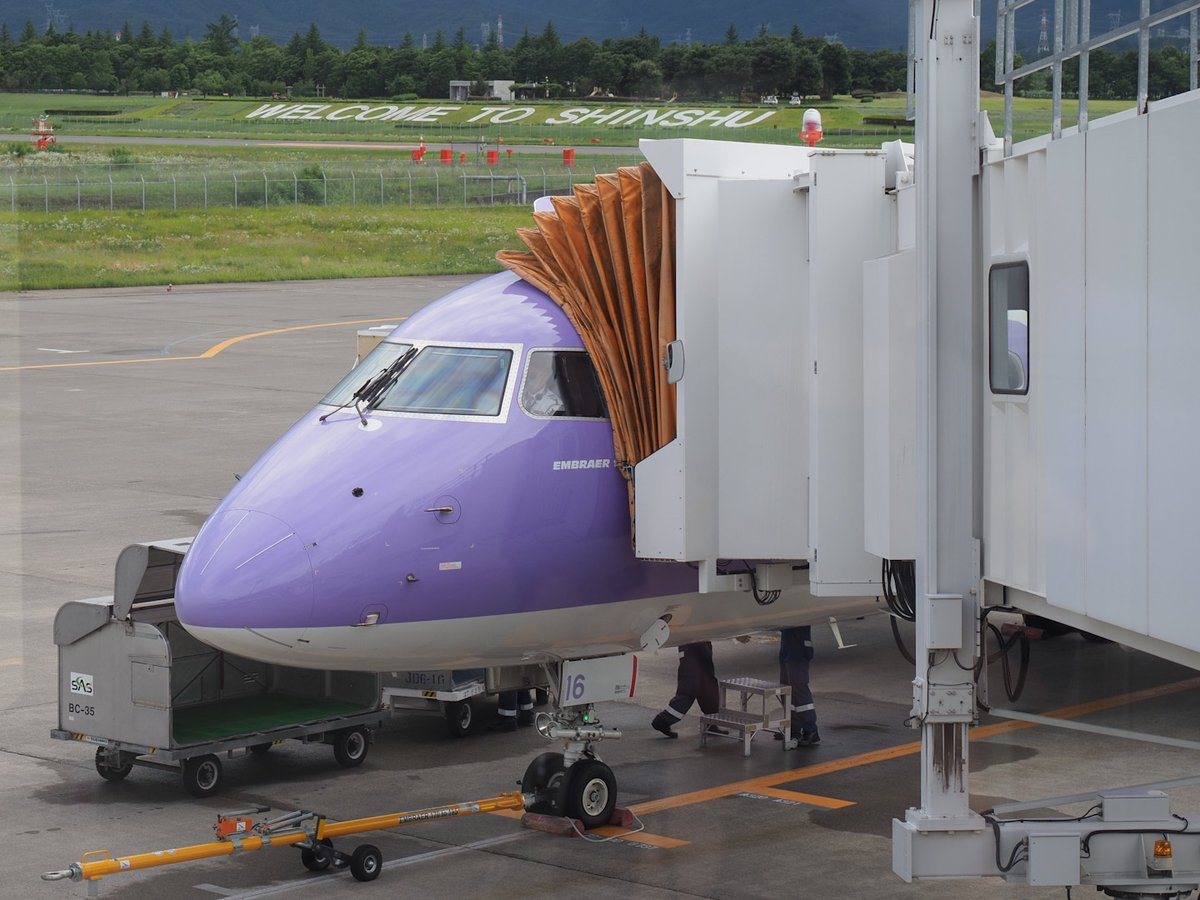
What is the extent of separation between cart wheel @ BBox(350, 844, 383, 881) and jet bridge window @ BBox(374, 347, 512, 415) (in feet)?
12.4

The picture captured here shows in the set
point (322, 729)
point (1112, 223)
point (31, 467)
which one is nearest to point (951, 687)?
point (1112, 223)

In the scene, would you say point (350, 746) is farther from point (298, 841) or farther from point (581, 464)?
point (581, 464)

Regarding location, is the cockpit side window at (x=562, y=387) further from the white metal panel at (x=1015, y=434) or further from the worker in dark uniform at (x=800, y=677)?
the worker in dark uniform at (x=800, y=677)

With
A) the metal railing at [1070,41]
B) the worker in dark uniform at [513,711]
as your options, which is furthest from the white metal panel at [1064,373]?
the worker in dark uniform at [513,711]

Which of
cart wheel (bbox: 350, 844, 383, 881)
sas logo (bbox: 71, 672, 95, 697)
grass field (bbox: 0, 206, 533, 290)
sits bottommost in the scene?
cart wheel (bbox: 350, 844, 383, 881)

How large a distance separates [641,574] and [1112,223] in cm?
662

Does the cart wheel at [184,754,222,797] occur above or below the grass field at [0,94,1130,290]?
below

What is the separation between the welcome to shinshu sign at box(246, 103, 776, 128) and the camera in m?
115

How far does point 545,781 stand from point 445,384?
4.11m

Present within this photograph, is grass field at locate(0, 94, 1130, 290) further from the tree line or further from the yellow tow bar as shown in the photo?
the yellow tow bar

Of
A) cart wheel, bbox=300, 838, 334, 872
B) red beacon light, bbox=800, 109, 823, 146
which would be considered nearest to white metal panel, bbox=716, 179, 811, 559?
cart wheel, bbox=300, 838, 334, 872

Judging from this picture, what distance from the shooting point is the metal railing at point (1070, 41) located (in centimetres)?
921

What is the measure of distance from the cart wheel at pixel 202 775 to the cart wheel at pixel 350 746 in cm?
134

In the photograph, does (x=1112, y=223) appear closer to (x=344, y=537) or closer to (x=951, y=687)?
(x=951, y=687)
